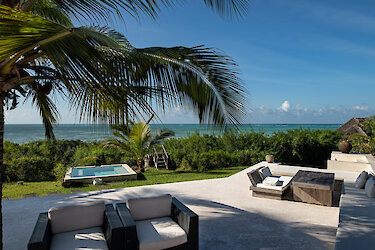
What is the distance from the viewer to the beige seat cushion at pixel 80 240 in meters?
2.88

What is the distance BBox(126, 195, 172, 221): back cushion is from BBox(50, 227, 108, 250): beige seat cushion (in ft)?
1.66

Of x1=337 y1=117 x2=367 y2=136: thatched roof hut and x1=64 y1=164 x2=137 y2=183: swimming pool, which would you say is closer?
x1=64 y1=164 x2=137 y2=183: swimming pool

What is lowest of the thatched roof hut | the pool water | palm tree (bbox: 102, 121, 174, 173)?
the pool water

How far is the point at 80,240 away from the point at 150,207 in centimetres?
99

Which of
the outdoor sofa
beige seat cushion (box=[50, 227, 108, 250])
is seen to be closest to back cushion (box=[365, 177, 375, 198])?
the outdoor sofa

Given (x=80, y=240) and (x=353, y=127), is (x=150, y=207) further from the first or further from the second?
(x=353, y=127)

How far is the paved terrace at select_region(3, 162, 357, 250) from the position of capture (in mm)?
3838

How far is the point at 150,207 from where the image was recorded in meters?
3.66

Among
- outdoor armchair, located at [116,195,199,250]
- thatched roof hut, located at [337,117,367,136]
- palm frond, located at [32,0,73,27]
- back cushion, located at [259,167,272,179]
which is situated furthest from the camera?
thatched roof hut, located at [337,117,367,136]

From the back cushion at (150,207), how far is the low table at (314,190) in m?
3.34

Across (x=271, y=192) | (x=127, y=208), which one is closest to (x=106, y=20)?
(x=127, y=208)

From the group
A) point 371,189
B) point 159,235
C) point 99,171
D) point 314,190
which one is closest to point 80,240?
point 159,235

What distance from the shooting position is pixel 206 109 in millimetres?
2750

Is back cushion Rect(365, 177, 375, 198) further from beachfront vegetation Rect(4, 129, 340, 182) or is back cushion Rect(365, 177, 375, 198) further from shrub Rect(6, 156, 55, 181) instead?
shrub Rect(6, 156, 55, 181)
